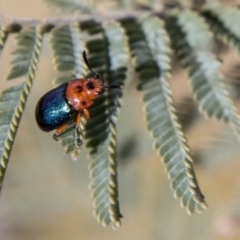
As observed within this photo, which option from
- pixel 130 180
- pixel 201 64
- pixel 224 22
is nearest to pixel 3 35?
pixel 201 64

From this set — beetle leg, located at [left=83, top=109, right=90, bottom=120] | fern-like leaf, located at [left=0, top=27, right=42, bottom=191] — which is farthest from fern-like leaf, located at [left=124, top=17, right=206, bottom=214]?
fern-like leaf, located at [left=0, top=27, right=42, bottom=191]

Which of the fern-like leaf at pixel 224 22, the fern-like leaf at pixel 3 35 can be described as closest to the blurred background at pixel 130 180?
the fern-like leaf at pixel 224 22

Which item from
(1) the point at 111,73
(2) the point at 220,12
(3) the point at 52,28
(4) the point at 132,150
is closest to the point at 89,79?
(1) the point at 111,73

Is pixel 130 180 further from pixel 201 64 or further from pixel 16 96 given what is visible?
pixel 16 96

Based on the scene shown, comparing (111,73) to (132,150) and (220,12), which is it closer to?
(220,12)

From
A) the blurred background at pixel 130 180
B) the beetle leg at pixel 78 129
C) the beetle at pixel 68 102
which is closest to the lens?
the beetle leg at pixel 78 129

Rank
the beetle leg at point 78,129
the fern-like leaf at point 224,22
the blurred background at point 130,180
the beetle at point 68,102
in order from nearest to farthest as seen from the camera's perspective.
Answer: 1. the beetle leg at point 78,129
2. the beetle at point 68,102
3. the fern-like leaf at point 224,22
4. the blurred background at point 130,180

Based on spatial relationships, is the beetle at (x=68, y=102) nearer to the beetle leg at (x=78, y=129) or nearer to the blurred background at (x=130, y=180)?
the beetle leg at (x=78, y=129)
